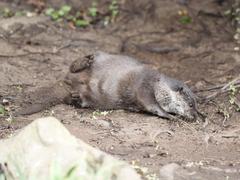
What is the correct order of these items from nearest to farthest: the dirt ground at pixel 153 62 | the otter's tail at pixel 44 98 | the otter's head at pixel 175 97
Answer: the dirt ground at pixel 153 62 → the otter's tail at pixel 44 98 → the otter's head at pixel 175 97

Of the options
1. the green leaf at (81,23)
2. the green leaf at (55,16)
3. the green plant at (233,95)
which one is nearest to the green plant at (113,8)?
the green leaf at (81,23)

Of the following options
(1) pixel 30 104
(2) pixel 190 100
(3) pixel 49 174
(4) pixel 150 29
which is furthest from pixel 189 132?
(4) pixel 150 29

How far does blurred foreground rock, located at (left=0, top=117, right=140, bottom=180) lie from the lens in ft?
11.6

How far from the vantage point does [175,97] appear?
18.1 ft

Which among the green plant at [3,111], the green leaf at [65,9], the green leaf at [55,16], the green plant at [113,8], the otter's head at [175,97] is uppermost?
the green plant at [113,8]

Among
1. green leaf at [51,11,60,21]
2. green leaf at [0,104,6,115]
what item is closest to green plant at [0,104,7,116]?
green leaf at [0,104,6,115]

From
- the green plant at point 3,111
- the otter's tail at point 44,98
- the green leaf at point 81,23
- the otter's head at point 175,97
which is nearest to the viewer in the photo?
the green plant at point 3,111

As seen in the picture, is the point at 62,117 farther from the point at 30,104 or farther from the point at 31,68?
the point at 31,68

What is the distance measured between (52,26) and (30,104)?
6.45 ft

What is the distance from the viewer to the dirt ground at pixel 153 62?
178 inches

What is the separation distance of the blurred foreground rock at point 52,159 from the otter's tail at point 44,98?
4.64 ft

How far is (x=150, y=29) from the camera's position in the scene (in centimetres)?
721

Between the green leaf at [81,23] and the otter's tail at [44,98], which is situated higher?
the green leaf at [81,23]

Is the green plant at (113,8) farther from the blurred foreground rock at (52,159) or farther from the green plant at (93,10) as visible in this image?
the blurred foreground rock at (52,159)
